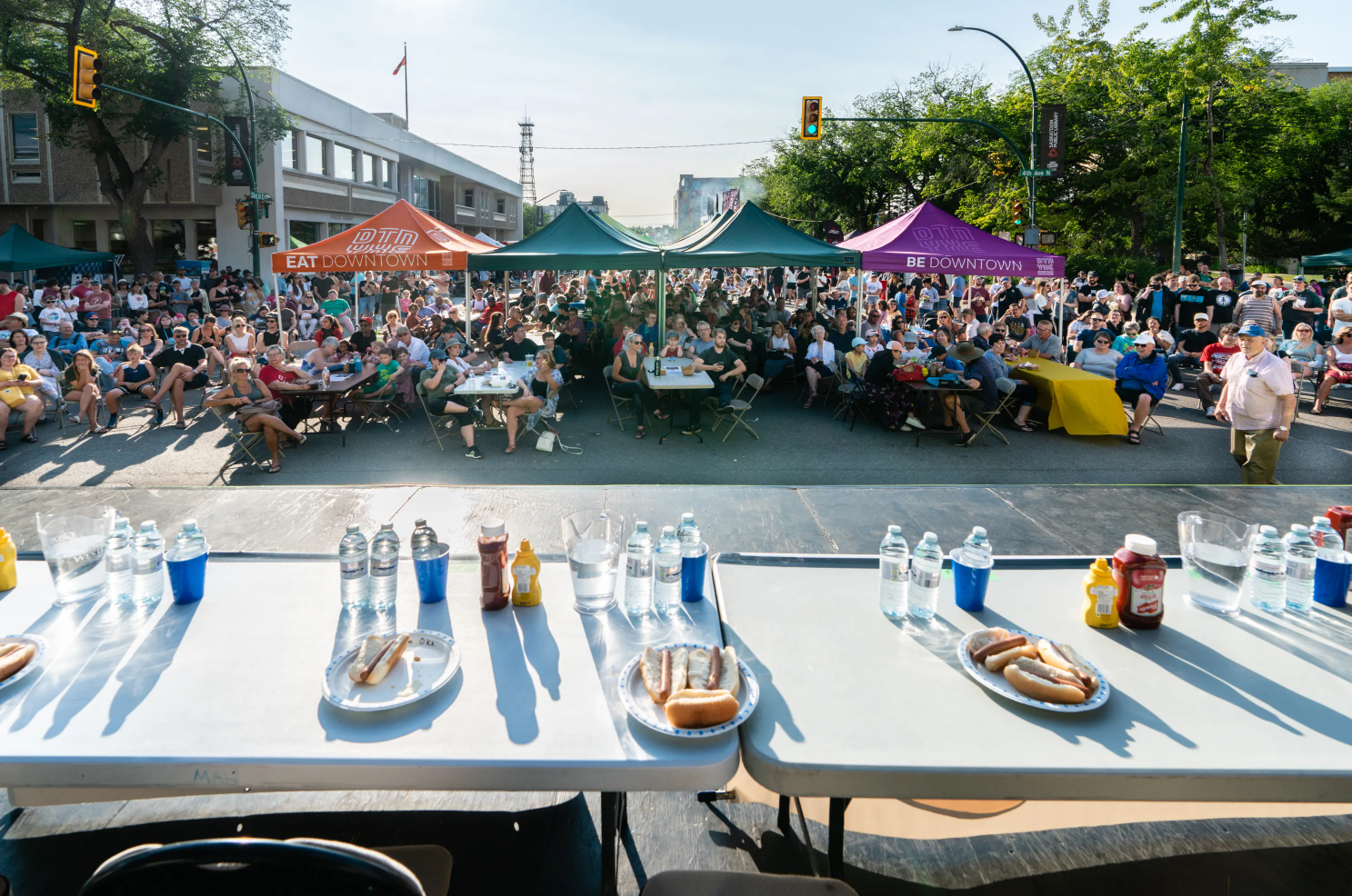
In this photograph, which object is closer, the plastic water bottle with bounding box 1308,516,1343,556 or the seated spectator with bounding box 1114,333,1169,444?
the plastic water bottle with bounding box 1308,516,1343,556

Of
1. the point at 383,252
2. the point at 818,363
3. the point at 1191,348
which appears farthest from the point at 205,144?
the point at 1191,348

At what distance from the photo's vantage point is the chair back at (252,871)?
1.32m

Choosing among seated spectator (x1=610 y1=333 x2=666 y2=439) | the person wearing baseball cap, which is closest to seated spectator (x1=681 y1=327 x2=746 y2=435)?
seated spectator (x1=610 y1=333 x2=666 y2=439)

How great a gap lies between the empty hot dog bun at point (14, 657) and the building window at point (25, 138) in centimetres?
4210

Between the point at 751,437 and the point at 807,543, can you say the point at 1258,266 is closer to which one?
the point at 751,437

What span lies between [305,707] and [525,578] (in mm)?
816

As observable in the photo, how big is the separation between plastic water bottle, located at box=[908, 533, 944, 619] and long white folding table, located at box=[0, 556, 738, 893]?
2.26 ft

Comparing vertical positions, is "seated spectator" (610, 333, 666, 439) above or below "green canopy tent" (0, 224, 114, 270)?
below

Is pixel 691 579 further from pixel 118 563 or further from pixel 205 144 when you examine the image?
pixel 205 144

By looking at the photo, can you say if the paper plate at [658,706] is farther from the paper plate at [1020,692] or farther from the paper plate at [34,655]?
the paper plate at [34,655]

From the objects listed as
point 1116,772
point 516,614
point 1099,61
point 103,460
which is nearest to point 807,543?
point 516,614

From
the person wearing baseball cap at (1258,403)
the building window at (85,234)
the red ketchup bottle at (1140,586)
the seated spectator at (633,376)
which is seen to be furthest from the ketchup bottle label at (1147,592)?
the building window at (85,234)

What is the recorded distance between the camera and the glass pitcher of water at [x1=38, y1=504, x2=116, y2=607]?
2.75 m

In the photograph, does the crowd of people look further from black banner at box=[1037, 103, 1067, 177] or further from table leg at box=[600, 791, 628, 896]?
table leg at box=[600, 791, 628, 896]
